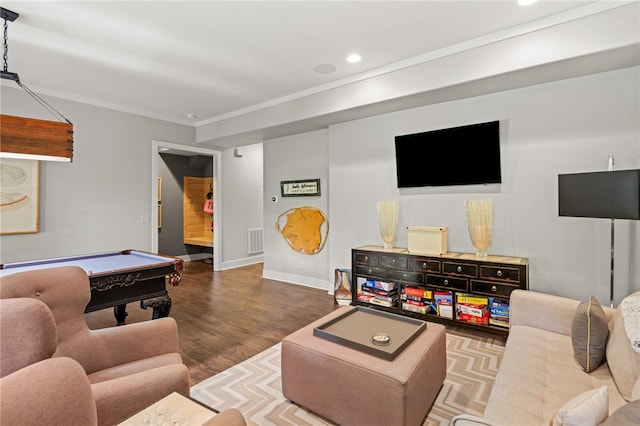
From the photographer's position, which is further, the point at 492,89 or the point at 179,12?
the point at 492,89

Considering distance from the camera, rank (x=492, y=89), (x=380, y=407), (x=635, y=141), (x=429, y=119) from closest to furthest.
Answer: (x=380, y=407), (x=635, y=141), (x=492, y=89), (x=429, y=119)

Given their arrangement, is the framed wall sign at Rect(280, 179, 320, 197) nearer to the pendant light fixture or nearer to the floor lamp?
the pendant light fixture

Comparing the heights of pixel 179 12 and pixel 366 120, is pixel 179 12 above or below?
above

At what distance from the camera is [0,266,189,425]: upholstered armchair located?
1.37 m

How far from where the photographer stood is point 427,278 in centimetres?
348

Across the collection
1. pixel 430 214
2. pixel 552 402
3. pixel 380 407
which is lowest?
pixel 380 407

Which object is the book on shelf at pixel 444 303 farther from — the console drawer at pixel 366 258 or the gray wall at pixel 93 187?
the gray wall at pixel 93 187

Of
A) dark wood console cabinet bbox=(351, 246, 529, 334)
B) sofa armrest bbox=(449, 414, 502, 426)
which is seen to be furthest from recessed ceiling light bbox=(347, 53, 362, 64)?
Result: sofa armrest bbox=(449, 414, 502, 426)

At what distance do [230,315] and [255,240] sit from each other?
337cm

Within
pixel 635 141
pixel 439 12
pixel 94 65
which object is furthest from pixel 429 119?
pixel 94 65

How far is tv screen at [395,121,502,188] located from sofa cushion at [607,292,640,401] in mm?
1973

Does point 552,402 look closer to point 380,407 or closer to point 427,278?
point 380,407

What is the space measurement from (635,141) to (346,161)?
2.95m

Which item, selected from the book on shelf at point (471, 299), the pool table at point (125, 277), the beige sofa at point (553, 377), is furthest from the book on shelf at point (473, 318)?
the pool table at point (125, 277)
